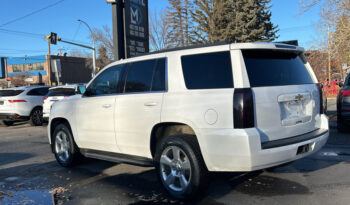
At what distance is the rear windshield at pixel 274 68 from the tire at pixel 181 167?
3.51 feet

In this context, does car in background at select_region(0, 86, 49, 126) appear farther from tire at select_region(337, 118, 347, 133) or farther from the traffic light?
the traffic light

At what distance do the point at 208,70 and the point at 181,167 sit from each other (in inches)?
49.7

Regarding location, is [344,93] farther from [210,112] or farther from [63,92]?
[63,92]

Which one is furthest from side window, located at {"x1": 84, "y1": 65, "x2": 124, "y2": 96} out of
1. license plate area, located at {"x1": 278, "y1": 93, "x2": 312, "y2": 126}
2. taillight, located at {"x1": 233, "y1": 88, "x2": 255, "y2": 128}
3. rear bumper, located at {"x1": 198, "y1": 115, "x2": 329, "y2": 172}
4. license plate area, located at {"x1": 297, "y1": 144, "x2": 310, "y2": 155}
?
license plate area, located at {"x1": 297, "y1": 144, "x2": 310, "y2": 155}

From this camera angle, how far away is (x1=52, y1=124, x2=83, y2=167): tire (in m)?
5.67

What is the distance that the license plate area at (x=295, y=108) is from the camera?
364cm

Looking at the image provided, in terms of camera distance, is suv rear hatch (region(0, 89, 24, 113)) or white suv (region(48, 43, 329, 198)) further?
suv rear hatch (region(0, 89, 24, 113))

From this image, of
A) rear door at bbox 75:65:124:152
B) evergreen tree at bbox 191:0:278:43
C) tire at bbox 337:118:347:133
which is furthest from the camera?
evergreen tree at bbox 191:0:278:43

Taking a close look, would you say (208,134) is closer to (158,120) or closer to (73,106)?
(158,120)

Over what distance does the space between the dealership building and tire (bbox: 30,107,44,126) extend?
170 feet

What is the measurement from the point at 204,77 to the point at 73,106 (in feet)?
9.32

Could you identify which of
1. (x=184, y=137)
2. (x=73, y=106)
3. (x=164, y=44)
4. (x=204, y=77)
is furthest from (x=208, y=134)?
(x=164, y=44)

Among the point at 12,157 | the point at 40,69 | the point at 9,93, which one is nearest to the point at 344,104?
the point at 12,157

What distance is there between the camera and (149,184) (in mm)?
4605
